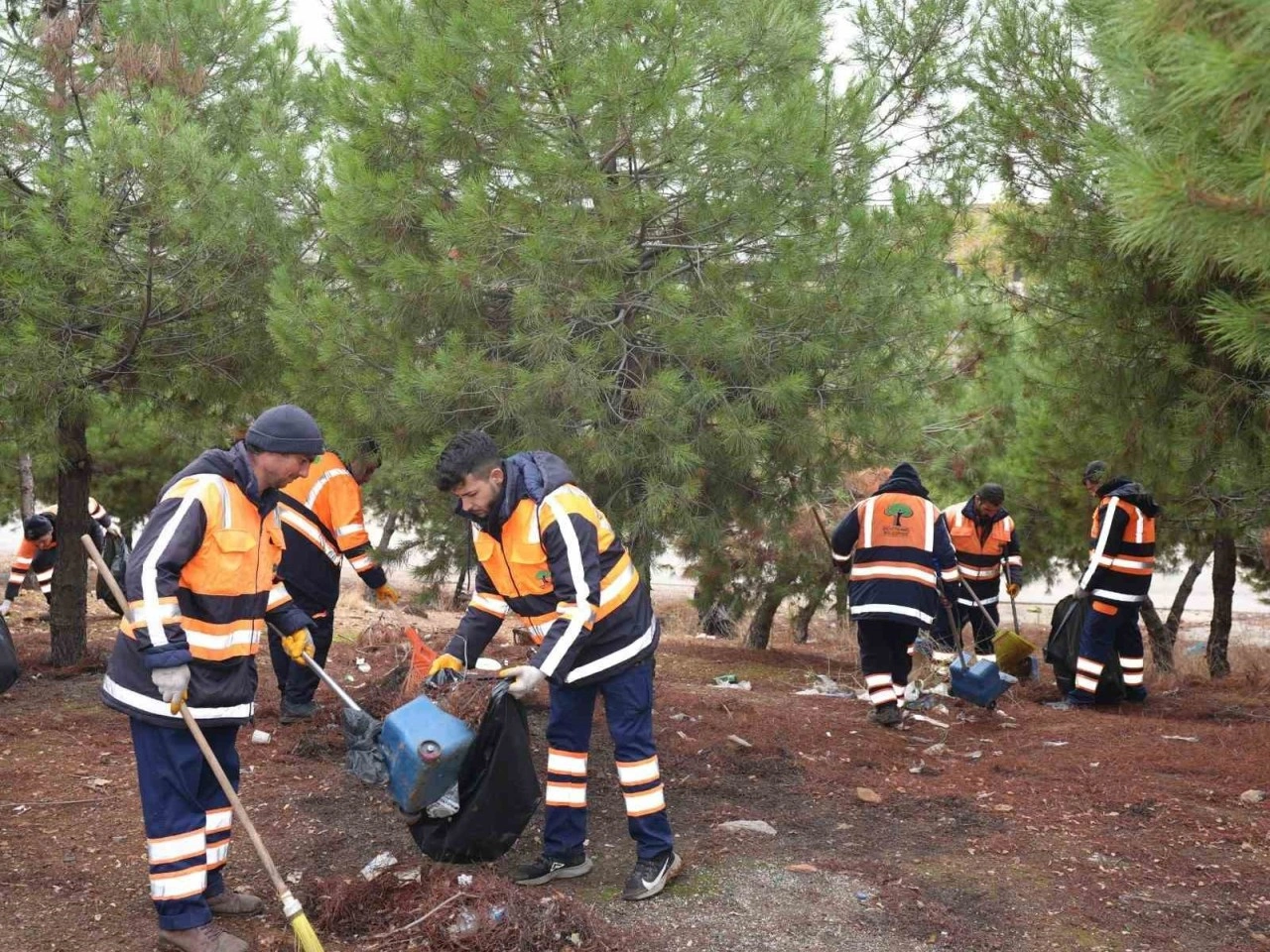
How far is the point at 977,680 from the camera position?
24.1 feet

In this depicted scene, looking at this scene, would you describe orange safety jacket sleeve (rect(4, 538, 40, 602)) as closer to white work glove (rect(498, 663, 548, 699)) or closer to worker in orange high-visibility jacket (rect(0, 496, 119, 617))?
worker in orange high-visibility jacket (rect(0, 496, 119, 617))

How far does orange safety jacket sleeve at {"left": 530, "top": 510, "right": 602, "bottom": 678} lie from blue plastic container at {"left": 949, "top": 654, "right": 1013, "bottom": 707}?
3.84 metres

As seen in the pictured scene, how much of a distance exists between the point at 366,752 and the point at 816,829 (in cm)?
209

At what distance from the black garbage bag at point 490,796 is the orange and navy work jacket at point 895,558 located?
3.41m

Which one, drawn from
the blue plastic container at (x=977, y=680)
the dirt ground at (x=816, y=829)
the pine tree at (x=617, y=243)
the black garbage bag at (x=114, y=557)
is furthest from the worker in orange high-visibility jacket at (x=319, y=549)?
the blue plastic container at (x=977, y=680)

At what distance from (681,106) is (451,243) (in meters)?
1.20

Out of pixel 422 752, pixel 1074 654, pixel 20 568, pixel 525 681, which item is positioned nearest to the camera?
pixel 422 752

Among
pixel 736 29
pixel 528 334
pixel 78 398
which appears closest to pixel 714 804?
pixel 528 334

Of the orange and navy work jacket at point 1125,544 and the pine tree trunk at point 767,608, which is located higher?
the orange and navy work jacket at point 1125,544

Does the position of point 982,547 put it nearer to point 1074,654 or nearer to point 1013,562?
point 1013,562

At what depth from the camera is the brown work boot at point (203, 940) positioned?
3.76 metres

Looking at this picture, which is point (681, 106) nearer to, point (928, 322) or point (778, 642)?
point (928, 322)

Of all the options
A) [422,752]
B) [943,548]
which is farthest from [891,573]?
[422,752]

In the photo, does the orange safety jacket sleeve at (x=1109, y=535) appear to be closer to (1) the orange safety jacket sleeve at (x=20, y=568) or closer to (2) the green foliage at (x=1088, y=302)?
(2) the green foliage at (x=1088, y=302)
